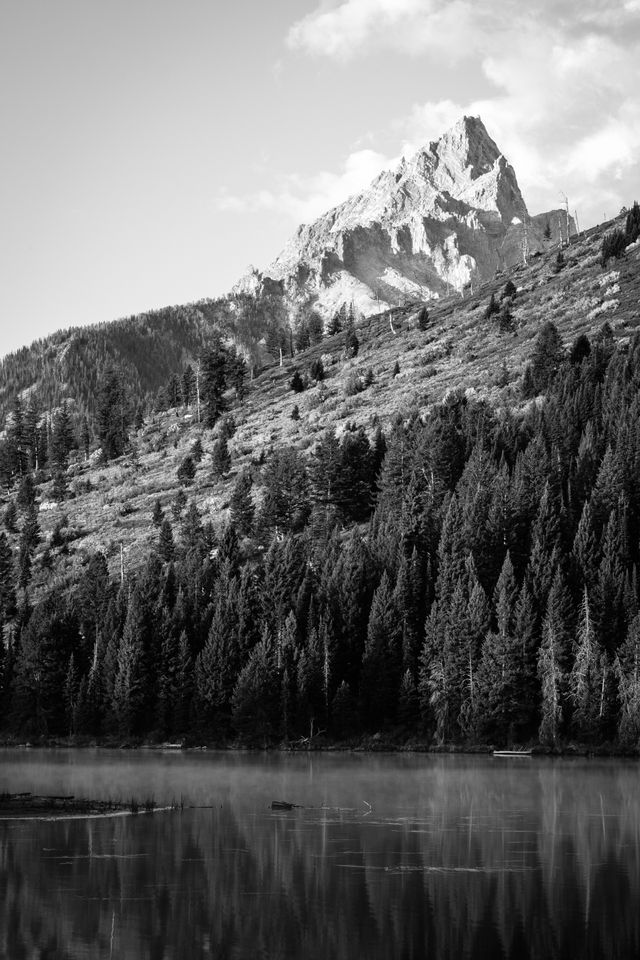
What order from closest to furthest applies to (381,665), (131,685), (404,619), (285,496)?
1. (381,665)
2. (404,619)
3. (131,685)
4. (285,496)

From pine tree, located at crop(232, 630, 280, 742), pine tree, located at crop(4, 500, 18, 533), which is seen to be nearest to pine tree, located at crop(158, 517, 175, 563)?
pine tree, located at crop(4, 500, 18, 533)

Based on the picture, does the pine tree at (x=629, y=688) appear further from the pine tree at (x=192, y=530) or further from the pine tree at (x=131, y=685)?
the pine tree at (x=192, y=530)

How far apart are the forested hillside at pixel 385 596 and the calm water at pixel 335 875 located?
95.2 feet

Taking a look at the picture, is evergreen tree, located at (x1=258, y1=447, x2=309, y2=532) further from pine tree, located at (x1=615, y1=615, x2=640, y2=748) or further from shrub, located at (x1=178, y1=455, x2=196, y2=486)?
pine tree, located at (x1=615, y1=615, x2=640, y2=748)

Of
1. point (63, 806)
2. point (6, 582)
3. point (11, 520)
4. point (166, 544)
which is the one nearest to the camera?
point (63, 806)

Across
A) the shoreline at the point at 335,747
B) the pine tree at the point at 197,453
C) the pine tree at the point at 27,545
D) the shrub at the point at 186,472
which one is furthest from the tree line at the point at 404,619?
the pine tree at the point at 197,453

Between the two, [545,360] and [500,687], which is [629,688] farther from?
[545,360]

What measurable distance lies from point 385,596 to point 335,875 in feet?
223

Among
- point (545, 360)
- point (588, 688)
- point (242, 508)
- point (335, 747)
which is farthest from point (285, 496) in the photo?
point (588, 688)

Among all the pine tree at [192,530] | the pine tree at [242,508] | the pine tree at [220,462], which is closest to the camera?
the pine tree at [192,530]

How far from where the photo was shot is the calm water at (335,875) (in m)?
29.4

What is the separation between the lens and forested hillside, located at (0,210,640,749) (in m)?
93.5

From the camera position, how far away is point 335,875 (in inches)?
1468

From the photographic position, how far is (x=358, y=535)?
427 feet
